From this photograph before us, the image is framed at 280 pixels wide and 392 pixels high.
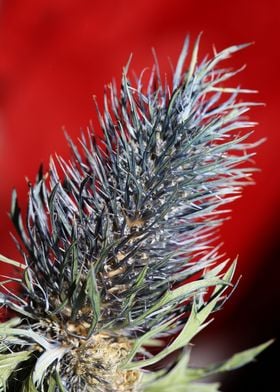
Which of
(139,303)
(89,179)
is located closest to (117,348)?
(139,303)

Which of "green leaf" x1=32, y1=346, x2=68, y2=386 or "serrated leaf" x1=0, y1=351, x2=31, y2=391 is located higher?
"serrated leaf" x1=0, y1=351, x2=31, y2=391

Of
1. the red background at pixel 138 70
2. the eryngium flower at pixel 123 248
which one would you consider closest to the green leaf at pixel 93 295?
→ the eryngium flower at pixel 123 248

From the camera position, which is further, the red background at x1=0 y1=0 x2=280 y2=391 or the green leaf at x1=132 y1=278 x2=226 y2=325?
the red background at x1=0 y1=0 x2=280 y2=391

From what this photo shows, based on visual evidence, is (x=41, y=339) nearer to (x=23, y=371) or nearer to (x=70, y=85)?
(x=23, y=371)

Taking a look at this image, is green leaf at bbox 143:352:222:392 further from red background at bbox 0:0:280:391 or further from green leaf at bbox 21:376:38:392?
red background at bbox 0:0:280:391

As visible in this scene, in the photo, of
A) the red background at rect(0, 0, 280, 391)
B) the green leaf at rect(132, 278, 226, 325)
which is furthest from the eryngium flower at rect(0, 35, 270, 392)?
the red background at rect(0, 0, 280, 391)

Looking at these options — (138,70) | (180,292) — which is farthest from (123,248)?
(138,70)

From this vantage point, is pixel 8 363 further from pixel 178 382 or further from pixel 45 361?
pixel 178 382
